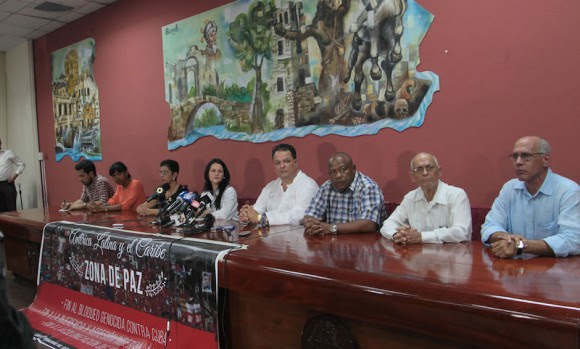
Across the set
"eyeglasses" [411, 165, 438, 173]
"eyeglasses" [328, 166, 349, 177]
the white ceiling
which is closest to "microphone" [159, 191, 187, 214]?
"eyeglasses" [328, 166, 349, 177]

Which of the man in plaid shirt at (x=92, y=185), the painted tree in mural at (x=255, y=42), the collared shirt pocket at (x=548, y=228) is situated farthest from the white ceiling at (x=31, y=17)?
the collared shirt pocket at (x=548, y=228)

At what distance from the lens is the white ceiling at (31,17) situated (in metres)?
5.01

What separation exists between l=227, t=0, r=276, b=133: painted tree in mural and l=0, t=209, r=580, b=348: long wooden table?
1.68 m

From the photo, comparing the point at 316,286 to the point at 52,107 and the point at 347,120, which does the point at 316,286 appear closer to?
the point at 347,120

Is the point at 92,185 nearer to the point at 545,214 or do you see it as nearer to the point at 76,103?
the point at 76,103

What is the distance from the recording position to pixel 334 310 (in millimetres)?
1629

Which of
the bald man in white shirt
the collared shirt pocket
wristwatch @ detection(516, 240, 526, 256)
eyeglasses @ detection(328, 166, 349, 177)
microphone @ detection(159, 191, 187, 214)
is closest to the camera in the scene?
wristwatch @ detection(516, 240, 526, 256)

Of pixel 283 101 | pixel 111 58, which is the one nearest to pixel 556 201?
pixel 283 101

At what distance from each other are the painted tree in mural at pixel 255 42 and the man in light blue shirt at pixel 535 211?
2.21m

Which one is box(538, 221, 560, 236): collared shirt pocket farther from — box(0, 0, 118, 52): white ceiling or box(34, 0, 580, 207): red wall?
box(0, 0, 118, 52): white ceiling

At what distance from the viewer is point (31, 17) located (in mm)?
5395

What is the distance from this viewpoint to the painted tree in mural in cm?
373

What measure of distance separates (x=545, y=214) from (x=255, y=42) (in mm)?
2649

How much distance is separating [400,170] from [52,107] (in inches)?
198
